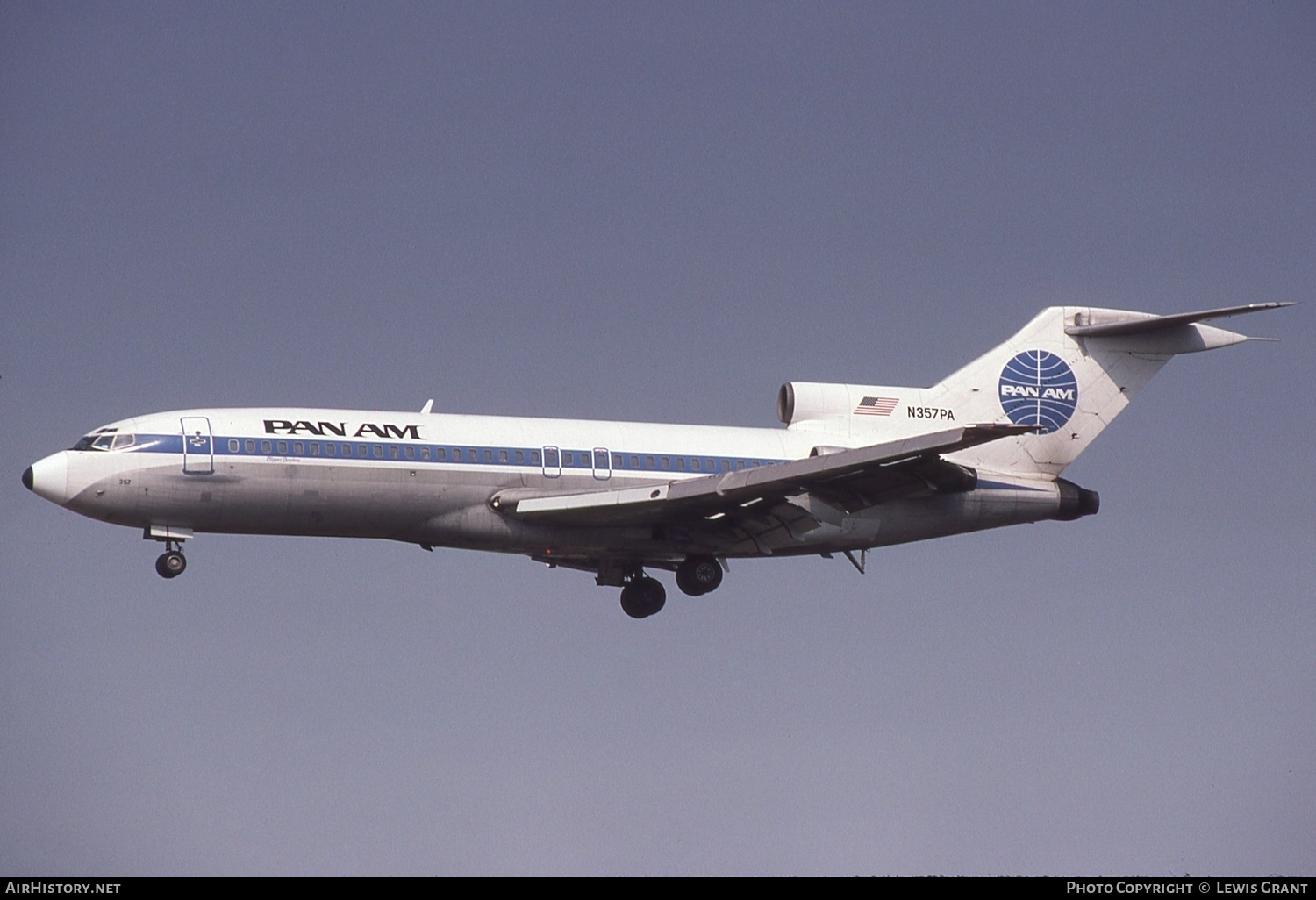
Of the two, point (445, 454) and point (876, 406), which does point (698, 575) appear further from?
point (445, 454)

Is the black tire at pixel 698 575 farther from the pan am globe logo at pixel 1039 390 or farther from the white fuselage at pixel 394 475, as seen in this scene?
the pan am globe logo at pixel 1039 390

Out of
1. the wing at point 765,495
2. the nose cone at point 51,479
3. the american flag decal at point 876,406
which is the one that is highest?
the american flag decal at point 876,406

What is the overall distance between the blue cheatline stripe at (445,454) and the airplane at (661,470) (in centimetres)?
5

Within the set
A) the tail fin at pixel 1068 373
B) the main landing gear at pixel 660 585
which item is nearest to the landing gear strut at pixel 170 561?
the main landing gear at pixel 660 585

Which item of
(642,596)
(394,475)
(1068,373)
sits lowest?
(642,596)

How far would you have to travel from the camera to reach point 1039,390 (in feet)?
176

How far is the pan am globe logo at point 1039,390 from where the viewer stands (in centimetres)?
5353

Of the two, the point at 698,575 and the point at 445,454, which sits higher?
the point at 445,454

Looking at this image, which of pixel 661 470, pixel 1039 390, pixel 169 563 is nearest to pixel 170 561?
pixel 169 563

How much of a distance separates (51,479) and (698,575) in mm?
15993
